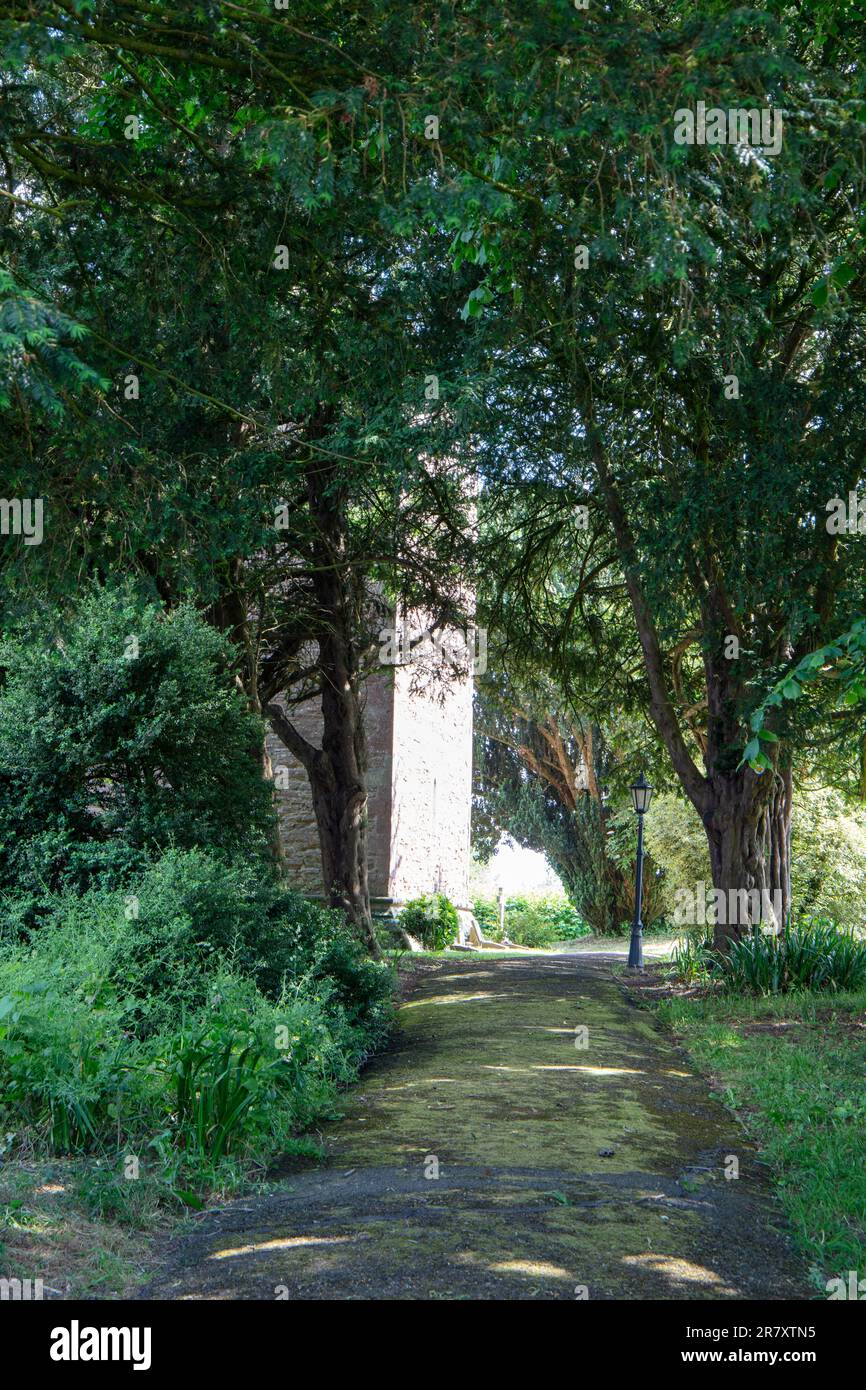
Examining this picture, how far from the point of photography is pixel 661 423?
1088 centimetres

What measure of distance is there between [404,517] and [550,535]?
2.05 meters

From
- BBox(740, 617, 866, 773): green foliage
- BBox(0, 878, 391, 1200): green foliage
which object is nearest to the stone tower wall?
BBox(0, 878, 391, 1200): green foliage

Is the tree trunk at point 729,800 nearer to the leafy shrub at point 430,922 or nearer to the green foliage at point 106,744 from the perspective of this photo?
the green foliage at point 106,744

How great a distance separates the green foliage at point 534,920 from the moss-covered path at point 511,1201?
20.6m

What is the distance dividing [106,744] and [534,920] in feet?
73.0

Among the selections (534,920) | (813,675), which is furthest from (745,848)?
(534,920)

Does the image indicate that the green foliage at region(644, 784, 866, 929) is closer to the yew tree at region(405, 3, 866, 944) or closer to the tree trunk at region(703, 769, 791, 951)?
the yew tree at region(405, 3, 866, 944)

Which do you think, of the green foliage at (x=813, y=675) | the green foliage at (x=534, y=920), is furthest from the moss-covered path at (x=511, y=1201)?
the green foliage at (x=534, y=920)

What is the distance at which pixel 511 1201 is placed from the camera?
5000 mm

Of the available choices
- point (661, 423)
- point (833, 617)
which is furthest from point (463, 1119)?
point (661, 423)

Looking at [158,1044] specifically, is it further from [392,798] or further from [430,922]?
[430,922]

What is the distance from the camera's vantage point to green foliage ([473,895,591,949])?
29.3m

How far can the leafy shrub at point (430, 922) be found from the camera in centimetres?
1983
